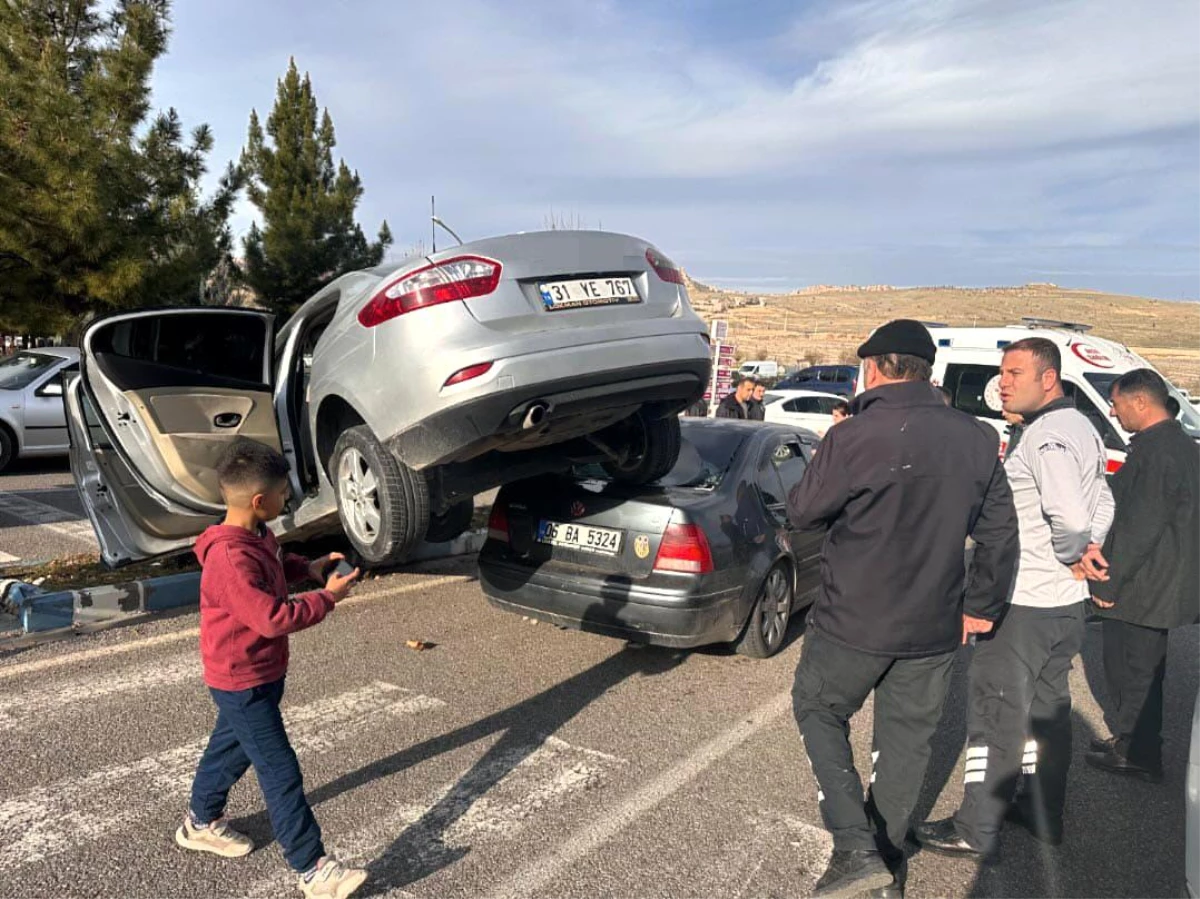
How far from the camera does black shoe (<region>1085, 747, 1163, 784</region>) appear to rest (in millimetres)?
3836

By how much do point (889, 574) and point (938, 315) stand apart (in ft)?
245

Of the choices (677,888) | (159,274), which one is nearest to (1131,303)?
(159,274)

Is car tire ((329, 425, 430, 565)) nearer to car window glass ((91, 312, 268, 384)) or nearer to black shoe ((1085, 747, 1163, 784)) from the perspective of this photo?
car window glass ((91, 312, 268, 384))

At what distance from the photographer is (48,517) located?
27.3 ft

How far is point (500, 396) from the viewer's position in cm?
373

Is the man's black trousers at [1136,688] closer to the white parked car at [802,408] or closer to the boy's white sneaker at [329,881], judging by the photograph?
the boy's white sneaker at [329,881]

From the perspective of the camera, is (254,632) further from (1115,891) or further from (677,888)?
(1115,891)

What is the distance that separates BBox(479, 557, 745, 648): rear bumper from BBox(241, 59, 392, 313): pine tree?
19.9 m

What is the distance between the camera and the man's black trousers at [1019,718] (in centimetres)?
314

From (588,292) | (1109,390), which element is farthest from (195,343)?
(1109,390)

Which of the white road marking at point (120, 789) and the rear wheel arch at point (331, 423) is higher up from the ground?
the rear wheel arch at point (331, 423)

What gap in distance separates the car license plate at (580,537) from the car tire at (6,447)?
9.02m

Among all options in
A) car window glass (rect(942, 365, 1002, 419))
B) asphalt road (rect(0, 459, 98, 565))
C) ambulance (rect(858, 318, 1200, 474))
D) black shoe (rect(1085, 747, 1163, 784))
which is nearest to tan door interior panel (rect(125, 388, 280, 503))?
asphalt road (rect(0, 459, 98, 565))

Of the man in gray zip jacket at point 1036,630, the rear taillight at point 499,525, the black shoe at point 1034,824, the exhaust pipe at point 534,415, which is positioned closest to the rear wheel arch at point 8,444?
the rear taillight at point 499,525
